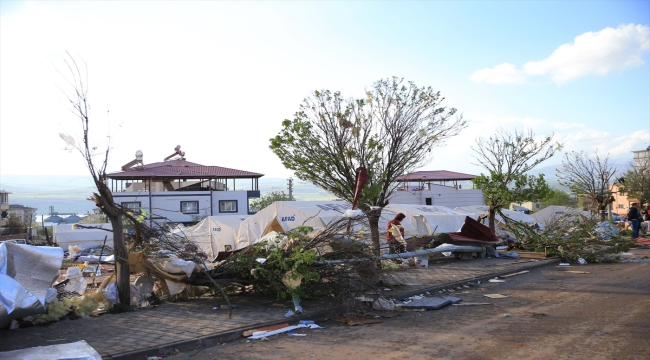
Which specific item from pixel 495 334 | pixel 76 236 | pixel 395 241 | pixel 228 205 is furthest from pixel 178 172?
pixel 495 334

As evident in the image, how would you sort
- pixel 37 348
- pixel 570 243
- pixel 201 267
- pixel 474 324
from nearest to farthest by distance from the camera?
pixel 37 348
pixel 474 324
pixel 201 267
pixel 570 243

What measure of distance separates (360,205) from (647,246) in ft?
62.8

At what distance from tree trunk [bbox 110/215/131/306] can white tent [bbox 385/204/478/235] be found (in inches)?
613

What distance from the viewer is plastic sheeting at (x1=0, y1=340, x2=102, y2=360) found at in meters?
6.43

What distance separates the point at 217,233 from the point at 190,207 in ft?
69.8

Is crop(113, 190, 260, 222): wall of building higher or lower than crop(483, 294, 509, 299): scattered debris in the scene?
higher

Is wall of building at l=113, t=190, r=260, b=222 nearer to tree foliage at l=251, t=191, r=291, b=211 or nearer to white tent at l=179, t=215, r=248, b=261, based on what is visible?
tree foliage at l=251, t=191, r=291, b=211

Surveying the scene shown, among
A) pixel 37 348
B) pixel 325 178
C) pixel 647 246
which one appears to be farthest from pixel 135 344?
pixel 647 246

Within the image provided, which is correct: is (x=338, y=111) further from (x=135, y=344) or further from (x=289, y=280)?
(x=135, y=344)

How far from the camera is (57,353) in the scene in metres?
6.62

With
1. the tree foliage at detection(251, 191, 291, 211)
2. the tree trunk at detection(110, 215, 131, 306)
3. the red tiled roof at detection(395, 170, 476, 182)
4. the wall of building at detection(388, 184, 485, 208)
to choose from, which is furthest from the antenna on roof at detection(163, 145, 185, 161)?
Result: the tree trunk at detection(110, 215, 131, 306)

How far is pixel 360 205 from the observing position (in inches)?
566

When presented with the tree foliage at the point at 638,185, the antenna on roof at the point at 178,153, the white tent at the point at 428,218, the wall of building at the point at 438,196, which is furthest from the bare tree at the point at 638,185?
the antenna on roof at the point at 178,153

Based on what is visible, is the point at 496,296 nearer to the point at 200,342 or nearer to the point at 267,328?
the point at 267,328
